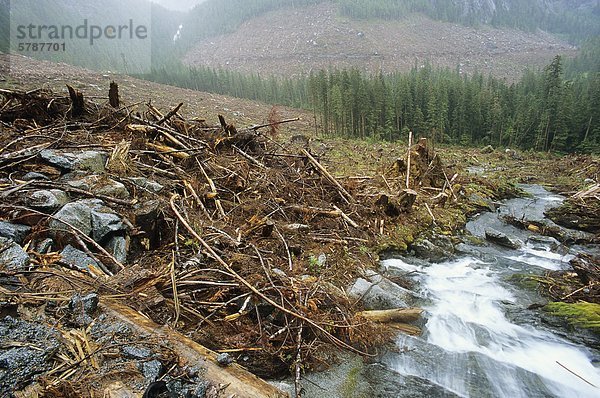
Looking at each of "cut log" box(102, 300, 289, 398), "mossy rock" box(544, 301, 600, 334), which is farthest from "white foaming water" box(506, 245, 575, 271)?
"cut log" box(102, 300, 289, 398)

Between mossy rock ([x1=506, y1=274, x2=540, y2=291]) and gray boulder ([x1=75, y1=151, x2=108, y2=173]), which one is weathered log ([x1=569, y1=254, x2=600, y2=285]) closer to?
mossy rock ([x1=506, y1=274, x2=540, y2=291])

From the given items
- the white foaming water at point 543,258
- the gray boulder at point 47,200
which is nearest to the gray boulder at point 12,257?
the gray boulder at point 47,200

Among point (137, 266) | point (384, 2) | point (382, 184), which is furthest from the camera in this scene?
point (384, 2)

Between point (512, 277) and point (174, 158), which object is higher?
point (174, 158)

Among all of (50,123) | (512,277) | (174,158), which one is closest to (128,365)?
(174,158)

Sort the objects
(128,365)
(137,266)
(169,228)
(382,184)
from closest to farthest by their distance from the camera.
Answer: (128,365)
(137,266)
(169,228)
(382,184)

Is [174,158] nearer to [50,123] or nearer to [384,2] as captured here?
[50,123]

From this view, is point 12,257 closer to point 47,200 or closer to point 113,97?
point 47,200

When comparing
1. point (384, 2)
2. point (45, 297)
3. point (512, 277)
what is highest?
point (384, 2)

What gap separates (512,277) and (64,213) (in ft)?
26.8

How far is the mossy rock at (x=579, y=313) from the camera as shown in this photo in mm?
5074

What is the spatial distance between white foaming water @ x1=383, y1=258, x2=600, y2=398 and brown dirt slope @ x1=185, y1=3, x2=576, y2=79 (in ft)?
489

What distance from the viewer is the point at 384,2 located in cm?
19075

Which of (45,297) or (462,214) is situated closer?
(45,297)
